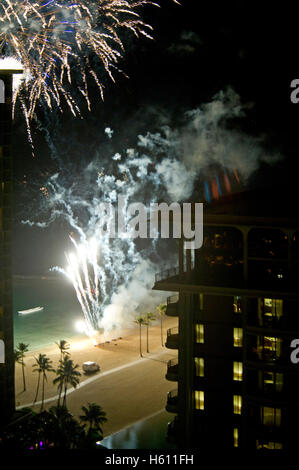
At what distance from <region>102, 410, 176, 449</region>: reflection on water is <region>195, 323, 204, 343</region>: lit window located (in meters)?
9.28

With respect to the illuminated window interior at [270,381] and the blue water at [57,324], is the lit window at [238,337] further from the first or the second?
the blue water at [57,324]

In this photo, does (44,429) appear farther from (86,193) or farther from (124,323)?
(86,193)

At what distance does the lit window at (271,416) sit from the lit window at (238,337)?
3087 mm

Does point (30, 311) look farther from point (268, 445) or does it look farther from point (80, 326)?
point (268, 445)

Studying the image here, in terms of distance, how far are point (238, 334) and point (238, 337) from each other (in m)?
0.15

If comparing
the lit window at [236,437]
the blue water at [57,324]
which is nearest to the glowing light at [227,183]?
the blue water at [57,324]

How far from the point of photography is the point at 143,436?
32.8 metres

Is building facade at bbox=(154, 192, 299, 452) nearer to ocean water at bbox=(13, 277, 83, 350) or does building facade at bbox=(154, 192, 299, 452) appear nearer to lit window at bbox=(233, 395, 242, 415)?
lit window at bbox=(233, 395, 242, 415)

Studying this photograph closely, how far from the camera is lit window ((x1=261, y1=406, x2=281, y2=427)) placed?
23578 millimetres

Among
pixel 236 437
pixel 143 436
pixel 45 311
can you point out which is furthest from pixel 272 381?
pixel 45 311

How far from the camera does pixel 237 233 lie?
24.8 meters

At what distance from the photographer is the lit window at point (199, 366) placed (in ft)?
81.5

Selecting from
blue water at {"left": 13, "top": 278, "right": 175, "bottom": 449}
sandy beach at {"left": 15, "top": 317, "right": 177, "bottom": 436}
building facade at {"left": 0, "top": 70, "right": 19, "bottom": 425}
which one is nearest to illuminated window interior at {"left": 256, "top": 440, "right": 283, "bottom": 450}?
blue water at {"left": 13, "top": 278, "right": 175, "bottom": 449}
